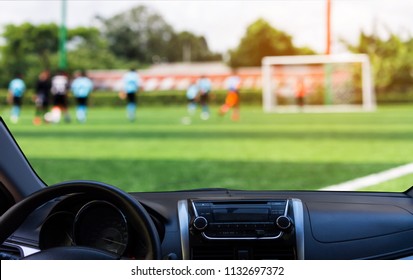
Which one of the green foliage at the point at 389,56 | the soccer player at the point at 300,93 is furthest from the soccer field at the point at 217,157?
the green foliage at the point at 389,56

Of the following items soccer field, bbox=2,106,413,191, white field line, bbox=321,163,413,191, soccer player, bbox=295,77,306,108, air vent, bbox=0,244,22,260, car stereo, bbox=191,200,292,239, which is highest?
car stereo, bbox=191,200,292,239

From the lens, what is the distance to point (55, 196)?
1495 millimetres

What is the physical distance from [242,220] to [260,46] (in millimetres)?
48573

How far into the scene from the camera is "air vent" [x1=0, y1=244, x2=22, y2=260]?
1.75 metres

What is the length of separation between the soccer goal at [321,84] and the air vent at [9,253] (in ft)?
96.2

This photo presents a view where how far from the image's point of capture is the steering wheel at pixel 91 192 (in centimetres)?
147

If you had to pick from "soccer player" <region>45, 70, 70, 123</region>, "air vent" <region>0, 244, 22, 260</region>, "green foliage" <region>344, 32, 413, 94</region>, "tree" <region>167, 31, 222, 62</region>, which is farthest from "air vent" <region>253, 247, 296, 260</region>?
"tree" <region>167, 31, 222, 62</region>

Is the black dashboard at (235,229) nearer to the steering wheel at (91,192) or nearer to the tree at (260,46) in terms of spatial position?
the steering wheel at (91,192)

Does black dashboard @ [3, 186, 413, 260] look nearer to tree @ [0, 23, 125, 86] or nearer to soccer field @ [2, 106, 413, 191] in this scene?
soccer field @ [2, 106, 413, 191]

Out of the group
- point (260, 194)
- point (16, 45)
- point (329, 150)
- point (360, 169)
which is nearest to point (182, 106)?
point (16, 45)

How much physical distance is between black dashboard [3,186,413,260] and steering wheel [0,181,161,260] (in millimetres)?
129

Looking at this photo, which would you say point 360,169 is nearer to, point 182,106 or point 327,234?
point 327,234
